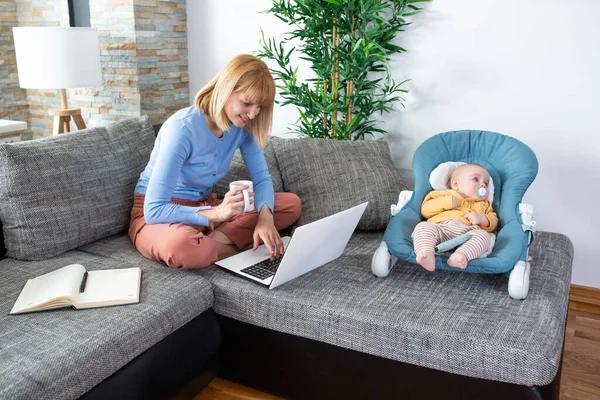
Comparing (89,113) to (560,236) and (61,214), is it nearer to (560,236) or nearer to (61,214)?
(61,214)

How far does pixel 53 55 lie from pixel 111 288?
1.55 m

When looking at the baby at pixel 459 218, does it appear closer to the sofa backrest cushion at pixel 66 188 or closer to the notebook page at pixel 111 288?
the notebook page at pixel 111 288

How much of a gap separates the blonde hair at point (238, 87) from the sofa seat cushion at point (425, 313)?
22.8 inches

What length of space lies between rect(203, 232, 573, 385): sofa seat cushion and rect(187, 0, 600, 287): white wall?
0.71 m

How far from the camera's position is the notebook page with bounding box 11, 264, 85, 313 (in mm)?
1647

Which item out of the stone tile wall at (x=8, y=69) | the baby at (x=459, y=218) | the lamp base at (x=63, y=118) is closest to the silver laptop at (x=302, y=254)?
the baby at (x=459, y=218)

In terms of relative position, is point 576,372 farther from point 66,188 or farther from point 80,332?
point 66,188

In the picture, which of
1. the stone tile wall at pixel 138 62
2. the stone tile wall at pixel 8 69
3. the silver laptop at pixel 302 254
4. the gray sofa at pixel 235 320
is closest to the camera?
the gray sofa at pixel 235 320

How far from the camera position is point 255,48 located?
130 inches

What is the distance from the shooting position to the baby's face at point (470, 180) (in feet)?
7.09

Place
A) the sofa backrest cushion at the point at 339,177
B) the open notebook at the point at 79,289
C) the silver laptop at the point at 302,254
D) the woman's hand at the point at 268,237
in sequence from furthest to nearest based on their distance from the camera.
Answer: the sofa backrest cushion at the point at 339,177 < the woman's hand at the point at 268,237 < the silver laptop at the point at 302,254 < the open notebook at the point at 79,289

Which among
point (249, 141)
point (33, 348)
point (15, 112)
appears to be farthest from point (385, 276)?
point (15, 112)

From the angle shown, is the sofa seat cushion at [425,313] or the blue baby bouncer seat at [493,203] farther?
the blue baby bouncer seat at [493,203]

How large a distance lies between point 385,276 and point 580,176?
4.17ft
